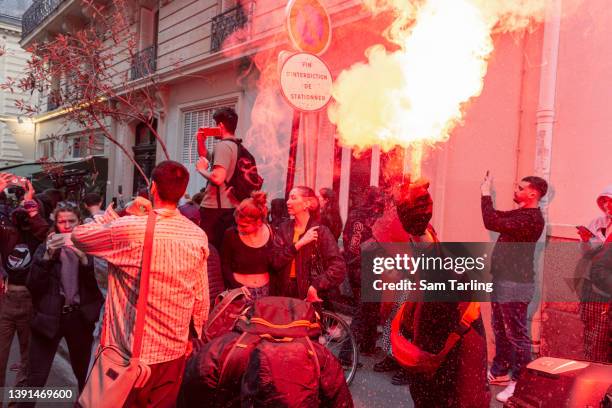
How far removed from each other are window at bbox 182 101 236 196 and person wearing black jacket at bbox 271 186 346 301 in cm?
855

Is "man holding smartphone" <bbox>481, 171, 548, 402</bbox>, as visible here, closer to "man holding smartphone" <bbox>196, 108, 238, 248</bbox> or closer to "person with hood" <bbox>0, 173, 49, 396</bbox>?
"man holding smartphone" <bbox>196, 108, 238, 248</bbox>

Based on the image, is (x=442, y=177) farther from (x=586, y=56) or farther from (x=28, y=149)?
(x=28, y=149)

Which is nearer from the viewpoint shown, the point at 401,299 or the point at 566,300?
the point at 401,299

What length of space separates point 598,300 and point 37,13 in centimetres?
2596

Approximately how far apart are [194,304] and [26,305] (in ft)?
6.84

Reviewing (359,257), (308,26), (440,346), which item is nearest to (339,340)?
(359,257)

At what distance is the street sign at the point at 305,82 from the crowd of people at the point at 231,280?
23.5 inches

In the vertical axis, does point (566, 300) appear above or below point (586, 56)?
below

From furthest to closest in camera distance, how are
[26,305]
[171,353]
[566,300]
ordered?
[566,300] → [26,305] → [171,353]

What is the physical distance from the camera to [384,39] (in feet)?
25.8

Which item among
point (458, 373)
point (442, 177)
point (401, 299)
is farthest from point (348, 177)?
point (458, 373)

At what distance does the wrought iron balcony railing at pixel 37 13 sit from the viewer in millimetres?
21766

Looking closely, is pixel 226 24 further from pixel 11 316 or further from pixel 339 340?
pixel 11 316

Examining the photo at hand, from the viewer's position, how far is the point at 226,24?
39.0 feet
